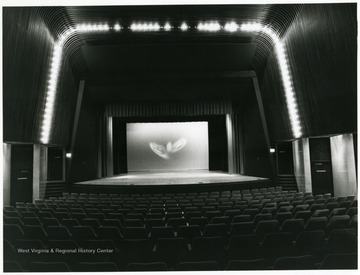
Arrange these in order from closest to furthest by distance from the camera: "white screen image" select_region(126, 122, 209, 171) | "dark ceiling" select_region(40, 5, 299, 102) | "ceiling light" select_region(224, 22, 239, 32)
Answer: "dark ceiling" select_region(40, 5, 299, 102) → "ceiling light" select_region(224, 22, 239, 32) → "white screen image" select_region(126, 122, 209, 171)

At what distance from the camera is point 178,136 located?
1897 centimetres

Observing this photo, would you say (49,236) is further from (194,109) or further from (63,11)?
(194,109)

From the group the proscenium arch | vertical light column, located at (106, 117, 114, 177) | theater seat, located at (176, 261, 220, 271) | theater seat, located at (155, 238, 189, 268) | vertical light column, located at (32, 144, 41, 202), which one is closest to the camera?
theater seat, located at (176, 261, 220, 271)

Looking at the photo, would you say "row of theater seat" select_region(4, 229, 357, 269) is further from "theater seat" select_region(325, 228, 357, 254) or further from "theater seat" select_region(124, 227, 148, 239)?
"theater seat" select_region(124, 227, 148, 239)

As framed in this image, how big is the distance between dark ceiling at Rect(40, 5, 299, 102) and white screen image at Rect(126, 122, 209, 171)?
362cm

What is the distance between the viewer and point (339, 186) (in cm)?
1083

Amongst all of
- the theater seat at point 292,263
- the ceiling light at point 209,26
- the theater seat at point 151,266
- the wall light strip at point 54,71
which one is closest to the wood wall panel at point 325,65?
the ceiling light at point 209,26

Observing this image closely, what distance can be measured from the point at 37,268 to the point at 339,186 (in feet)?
34.4

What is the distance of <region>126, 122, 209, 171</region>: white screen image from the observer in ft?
61.9

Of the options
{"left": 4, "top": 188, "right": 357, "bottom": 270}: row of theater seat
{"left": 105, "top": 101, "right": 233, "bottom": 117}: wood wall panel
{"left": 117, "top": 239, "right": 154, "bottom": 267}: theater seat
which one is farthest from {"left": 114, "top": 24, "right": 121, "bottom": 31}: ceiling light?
{"left": 117, "top": 239, "right": 154, "bottom": 267}: theater seat

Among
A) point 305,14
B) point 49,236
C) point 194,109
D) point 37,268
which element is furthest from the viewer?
point 194,109

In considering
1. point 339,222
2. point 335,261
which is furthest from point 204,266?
point 339,222

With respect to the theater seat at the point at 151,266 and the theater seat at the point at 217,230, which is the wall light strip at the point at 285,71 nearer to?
the theater seat at the point at 217,230

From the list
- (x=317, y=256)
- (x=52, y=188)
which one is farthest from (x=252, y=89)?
(x=317, y=256)
